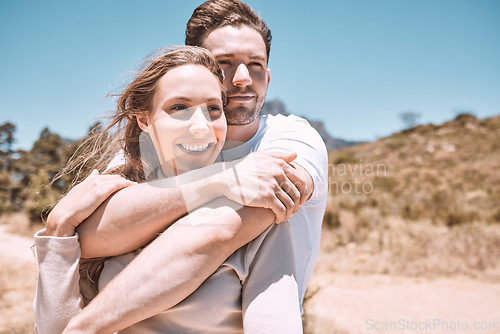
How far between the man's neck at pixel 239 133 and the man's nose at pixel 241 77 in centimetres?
26

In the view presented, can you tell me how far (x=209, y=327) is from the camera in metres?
1.52

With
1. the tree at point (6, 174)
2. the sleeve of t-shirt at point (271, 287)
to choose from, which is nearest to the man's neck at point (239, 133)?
the sleeve of t-shirt at point (271, 287)

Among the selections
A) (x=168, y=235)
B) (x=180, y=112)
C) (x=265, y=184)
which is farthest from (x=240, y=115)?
(x=168, y=235)

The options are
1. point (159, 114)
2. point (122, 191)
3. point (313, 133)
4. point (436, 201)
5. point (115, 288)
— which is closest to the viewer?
point (115, 288)

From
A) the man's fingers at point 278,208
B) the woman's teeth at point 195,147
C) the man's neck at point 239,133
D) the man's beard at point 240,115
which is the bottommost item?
the man's neck at point 239,133

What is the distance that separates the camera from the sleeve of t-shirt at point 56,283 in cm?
151

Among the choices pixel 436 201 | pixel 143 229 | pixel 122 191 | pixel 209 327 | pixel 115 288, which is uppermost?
pixel 122 191

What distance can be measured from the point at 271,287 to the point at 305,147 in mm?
772

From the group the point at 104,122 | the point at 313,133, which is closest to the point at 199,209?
the point at 313,133

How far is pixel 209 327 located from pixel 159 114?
0.95m

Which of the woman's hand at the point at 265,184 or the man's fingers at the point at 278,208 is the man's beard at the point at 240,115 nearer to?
the woman's hand at the point at 265,184

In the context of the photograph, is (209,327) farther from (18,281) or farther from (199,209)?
(18,281)

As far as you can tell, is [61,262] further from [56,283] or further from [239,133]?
[239,133]

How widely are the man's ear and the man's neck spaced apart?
0.70m
